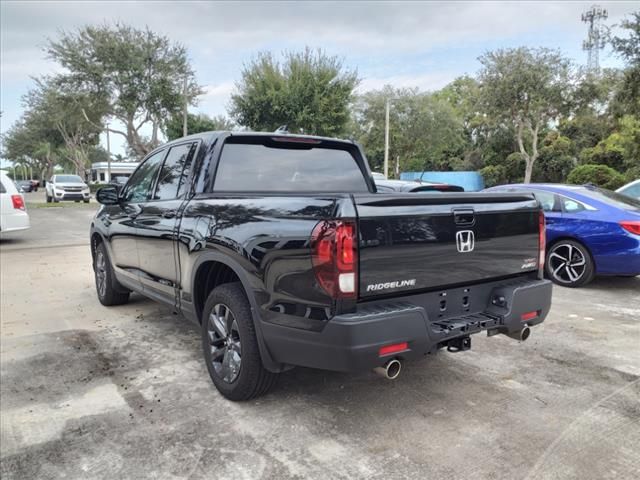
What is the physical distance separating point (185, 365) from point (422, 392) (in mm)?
1864

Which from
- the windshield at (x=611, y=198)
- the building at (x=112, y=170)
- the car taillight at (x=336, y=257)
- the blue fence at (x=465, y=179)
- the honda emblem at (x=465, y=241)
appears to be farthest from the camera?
the building at (x=112, y=170)

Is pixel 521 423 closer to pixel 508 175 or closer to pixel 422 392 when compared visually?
pixel 422 392

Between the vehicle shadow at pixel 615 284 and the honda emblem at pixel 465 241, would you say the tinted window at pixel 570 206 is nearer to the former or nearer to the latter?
the vehicle shadow at pixel 615 284

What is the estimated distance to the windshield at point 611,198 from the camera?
6582 millimetres

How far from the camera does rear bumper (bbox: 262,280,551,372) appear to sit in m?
2.54

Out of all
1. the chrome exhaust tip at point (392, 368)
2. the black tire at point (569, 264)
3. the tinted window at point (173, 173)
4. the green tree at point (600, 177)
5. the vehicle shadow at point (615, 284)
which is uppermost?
the tinted window at point (173, 173)

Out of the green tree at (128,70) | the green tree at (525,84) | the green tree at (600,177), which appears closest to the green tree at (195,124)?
the green tree at (128,70)

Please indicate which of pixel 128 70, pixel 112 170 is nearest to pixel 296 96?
pixel 128 70

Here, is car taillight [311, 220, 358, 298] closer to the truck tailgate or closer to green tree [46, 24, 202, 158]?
the truck tailgate

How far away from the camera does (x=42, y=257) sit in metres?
9.38

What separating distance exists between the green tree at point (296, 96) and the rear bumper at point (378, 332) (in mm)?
23467

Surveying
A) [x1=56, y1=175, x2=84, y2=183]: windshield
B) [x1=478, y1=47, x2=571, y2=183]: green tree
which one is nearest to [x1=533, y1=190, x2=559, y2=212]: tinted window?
[x1=478, y1=47, x2=571, y2=183]: green tree

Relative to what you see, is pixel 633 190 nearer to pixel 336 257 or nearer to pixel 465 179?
pixel 336 257

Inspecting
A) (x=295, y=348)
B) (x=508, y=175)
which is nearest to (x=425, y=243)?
(x=295, y=348)
